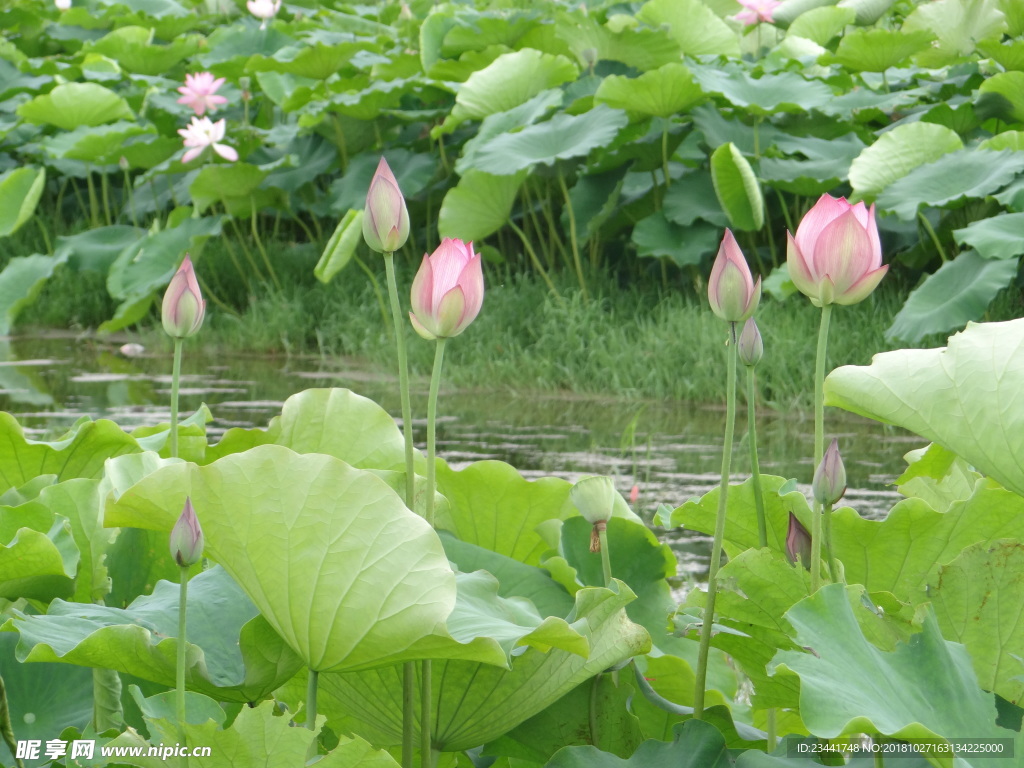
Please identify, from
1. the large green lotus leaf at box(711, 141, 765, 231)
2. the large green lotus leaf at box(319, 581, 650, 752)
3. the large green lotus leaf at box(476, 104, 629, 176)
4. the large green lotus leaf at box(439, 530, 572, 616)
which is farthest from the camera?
the large green lotus leaf at box(476, 104, 629, 176)

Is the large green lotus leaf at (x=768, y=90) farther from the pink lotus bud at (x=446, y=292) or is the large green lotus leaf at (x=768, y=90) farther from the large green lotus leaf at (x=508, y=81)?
the pink lotus bud at (x=446, y=292)

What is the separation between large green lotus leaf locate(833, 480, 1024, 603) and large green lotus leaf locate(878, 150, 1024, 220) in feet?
6.60

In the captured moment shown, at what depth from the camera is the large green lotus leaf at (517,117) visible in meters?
3.37

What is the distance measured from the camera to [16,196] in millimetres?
4230

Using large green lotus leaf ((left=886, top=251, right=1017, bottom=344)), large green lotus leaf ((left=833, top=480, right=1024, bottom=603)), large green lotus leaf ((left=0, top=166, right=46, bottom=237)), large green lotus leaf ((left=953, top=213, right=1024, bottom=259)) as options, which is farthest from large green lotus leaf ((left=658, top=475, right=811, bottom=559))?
large green lotus leaf ((left=0, top=166, right=46, bottom=237))

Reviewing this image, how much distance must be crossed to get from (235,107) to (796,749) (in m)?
4.94

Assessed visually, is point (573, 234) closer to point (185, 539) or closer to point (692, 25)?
point (692, 25)

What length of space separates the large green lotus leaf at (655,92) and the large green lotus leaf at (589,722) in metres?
2.52

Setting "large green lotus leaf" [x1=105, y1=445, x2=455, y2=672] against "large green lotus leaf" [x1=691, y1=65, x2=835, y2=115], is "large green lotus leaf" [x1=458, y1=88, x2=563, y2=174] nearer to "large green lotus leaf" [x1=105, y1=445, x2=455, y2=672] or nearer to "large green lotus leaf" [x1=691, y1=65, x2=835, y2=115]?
"large green lotus leaf" [x1=691, y1=65, x2=835, y2=115]

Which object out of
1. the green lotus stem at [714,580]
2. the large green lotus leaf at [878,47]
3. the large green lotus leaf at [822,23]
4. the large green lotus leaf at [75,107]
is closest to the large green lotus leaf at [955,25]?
the large green lotus leaf at [878,47]

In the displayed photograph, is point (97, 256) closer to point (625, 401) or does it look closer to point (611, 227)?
point (611, 227)

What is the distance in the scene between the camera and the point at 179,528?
0.54 metres

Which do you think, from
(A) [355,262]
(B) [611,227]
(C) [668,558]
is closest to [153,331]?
(A) [355,262]

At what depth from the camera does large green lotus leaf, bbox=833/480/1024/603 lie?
0.77 meters
